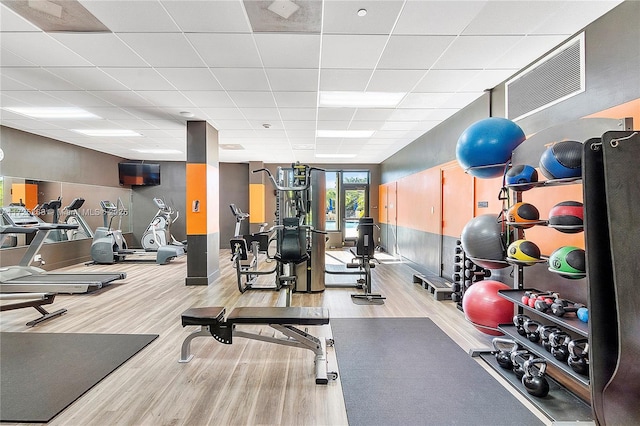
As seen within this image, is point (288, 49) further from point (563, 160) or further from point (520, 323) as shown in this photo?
point (520, 323)

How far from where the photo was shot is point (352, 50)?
9.45ft

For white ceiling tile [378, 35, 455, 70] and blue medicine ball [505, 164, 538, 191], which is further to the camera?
white ceiling tile [378, 35, 455, 70]

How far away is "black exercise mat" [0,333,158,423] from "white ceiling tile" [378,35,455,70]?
3.64 m

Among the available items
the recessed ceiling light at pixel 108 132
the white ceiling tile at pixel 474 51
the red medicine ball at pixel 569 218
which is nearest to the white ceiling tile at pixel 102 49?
the white ceiling tile at pixel 474 51

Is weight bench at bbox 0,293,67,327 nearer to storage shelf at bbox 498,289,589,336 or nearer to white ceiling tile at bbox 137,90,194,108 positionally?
white ceiling tile at bbox 137,90,194,108

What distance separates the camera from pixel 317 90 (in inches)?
151

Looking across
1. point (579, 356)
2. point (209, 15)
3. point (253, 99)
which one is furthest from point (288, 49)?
point (579, 356)

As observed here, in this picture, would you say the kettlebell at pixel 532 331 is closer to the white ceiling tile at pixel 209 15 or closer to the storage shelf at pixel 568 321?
the storage shelf at pixel 568 321

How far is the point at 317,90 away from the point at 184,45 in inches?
62.6

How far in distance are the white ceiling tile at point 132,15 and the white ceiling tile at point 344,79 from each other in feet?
5.04

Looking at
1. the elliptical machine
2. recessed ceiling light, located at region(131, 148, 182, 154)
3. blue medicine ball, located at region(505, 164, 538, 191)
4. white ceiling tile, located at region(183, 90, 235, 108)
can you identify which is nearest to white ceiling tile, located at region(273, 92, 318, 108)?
white ceiling tile, located at region(183, 90, 235, 108)

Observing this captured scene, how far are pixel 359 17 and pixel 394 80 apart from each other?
1.28m

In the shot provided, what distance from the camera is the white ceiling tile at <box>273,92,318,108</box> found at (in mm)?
3965

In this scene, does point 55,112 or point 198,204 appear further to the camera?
point 198,204
